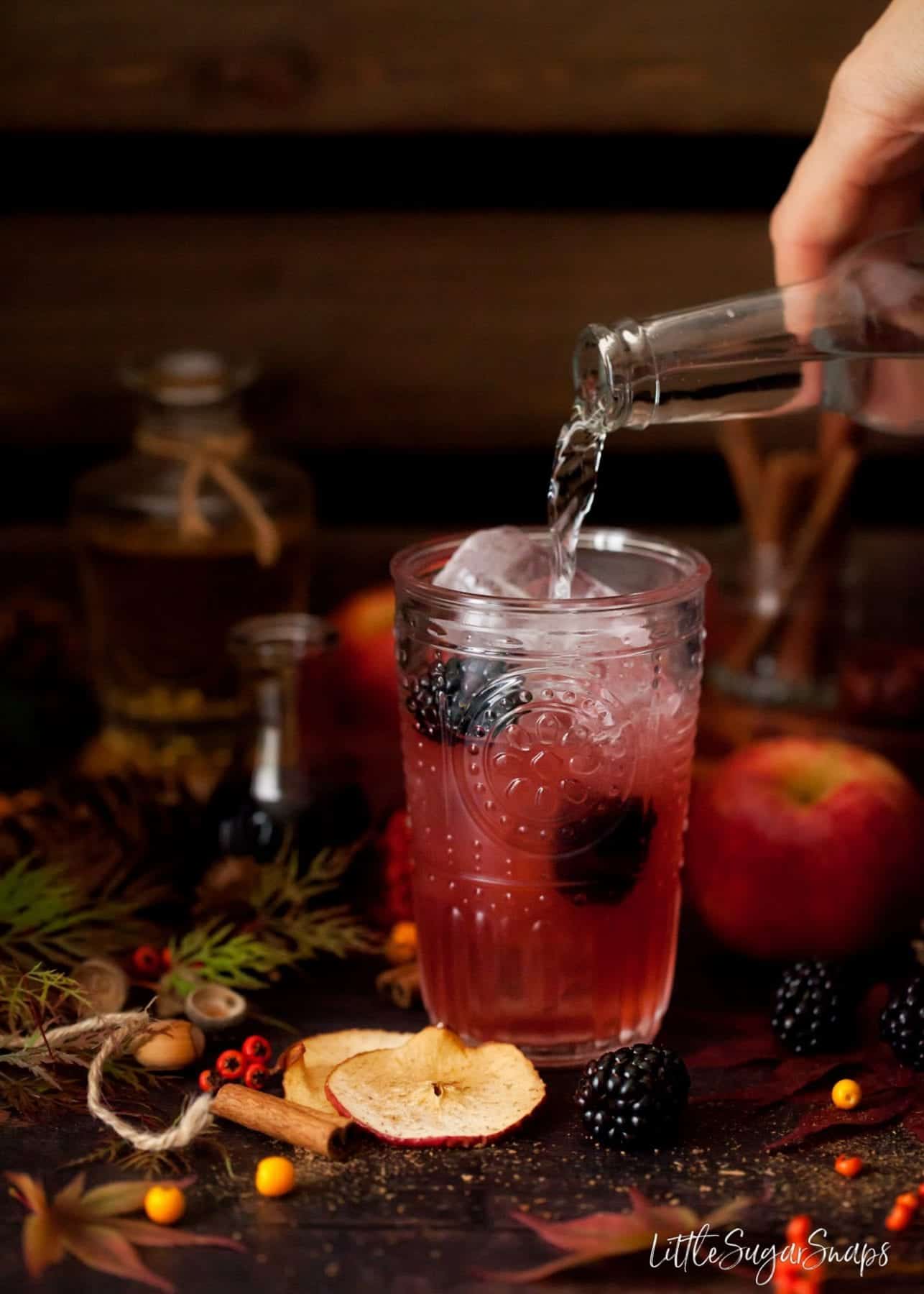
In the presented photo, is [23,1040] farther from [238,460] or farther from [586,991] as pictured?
[238,460]

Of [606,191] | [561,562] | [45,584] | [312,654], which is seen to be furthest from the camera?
[45,584]

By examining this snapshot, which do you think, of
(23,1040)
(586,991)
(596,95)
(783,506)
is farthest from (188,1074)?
(596,95)

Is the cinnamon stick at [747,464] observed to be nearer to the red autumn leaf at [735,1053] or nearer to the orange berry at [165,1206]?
the red autumn leaf at [735,1053]

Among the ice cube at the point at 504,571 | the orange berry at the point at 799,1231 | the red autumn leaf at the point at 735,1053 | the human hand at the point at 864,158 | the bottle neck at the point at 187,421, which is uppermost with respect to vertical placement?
the human hand at the point at 864,158

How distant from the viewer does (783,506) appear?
181cm

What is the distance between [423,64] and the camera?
197cm

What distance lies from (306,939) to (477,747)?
285mm

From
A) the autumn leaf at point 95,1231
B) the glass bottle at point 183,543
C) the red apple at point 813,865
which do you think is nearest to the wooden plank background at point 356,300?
the glass bottle at point 183,543

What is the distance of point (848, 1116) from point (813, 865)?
0.94 ft

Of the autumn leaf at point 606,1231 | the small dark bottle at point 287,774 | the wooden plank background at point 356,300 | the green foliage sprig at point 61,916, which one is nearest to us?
the autumn leaf at point 606,1231

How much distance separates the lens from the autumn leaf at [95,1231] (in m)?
0.89

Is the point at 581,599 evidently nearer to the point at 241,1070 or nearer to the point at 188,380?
the point at 241,1070

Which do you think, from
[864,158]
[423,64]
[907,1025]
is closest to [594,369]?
[864,158]

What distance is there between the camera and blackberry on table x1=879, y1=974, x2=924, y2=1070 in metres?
1.12
